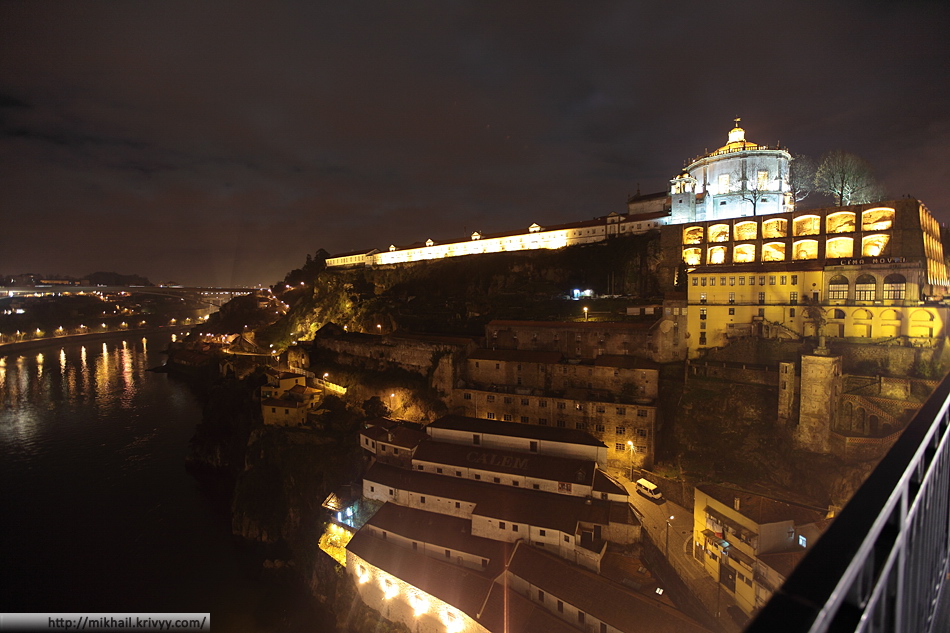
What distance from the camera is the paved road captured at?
13148 mm

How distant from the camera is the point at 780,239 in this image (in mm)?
26250

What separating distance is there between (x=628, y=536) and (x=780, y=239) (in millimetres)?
21997

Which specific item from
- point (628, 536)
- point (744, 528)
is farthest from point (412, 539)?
point (744, 528)

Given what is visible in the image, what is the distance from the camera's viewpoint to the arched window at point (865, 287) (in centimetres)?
1934

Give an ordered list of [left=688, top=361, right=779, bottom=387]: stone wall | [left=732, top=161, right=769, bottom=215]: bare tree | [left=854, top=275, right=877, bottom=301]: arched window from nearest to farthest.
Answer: [left=688, top=361, right=779, bottom=387]: stone wall < [left=854, top=275, right=877, bottom=301]: arched window < [left=732, top=161, right=769, bottom=215]: bare tree

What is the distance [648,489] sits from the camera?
17625 millimetres

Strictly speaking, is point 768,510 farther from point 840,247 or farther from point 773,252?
point 840,247

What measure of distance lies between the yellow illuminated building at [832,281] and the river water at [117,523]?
79.2 ft

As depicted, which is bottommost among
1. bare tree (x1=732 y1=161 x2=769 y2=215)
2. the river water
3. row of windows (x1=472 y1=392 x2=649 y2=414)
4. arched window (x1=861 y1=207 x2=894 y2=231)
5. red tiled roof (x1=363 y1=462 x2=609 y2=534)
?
the river water

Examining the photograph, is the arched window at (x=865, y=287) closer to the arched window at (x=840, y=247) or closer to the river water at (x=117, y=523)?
the arched window at (x=840, y=247)

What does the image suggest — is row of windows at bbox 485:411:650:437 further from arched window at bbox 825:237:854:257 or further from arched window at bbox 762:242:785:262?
arched window at bbox 825:237:854:257

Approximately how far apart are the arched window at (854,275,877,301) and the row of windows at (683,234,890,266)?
238 inches

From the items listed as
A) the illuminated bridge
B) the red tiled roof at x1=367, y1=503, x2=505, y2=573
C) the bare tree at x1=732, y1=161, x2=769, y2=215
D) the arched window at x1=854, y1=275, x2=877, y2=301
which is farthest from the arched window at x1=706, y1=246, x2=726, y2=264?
the illuminated bridge

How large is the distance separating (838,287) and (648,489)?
44.3ft
